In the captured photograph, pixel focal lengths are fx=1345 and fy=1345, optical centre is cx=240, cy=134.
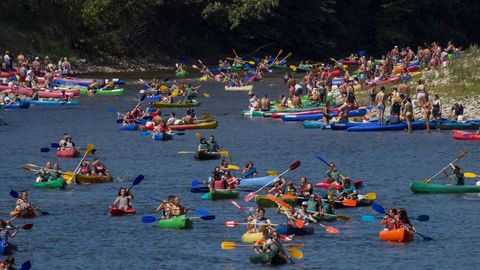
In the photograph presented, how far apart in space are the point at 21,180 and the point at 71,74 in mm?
40251

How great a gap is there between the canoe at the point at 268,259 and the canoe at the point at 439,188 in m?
12.2

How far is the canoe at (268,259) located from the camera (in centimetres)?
3850

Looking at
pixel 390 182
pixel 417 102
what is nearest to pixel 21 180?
pixel 390 182

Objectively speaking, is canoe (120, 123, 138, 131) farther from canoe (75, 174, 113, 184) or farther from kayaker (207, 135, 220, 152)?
canoe (75, 174, 113, 184)

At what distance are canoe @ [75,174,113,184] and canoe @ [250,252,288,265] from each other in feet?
49.6

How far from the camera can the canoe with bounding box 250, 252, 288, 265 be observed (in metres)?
38.5

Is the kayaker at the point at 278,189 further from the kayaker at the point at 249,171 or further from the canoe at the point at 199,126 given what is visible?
the canoe at the point at 199,126

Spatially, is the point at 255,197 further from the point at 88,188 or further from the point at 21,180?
the point at 21,180

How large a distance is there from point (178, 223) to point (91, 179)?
30.8 ft

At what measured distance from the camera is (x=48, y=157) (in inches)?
2349

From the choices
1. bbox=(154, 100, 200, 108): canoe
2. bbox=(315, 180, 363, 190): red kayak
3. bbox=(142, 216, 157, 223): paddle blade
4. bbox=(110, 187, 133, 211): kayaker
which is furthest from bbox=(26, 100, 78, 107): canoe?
bbox=(142, 216, 157, 223): paddle blade

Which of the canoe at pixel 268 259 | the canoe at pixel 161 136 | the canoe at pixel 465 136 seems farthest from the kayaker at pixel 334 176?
the canoe at pixel 161 136

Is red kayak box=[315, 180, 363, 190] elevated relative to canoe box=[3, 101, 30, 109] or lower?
lower

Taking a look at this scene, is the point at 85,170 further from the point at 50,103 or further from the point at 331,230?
the point at 50,103
